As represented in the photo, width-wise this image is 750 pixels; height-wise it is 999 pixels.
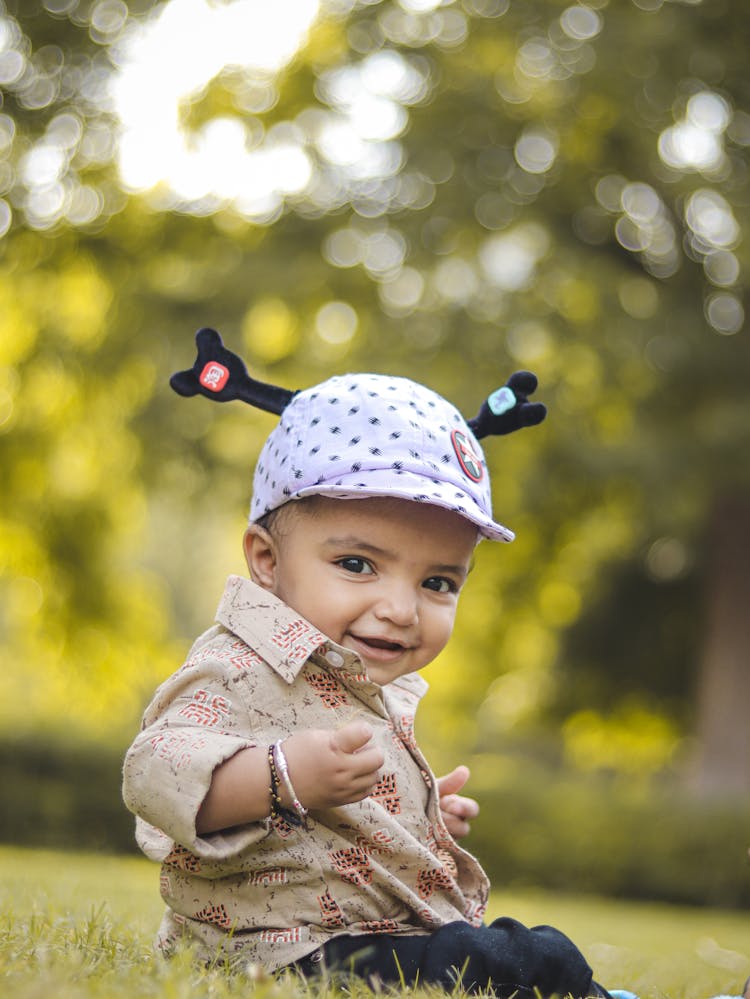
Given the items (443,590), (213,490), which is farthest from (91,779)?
(443,590)

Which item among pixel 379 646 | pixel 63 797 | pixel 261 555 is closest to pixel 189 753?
pixel 379 646

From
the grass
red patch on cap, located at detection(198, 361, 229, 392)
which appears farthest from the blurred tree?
red patch on cap, located at detection(198, 361, 229, 392)

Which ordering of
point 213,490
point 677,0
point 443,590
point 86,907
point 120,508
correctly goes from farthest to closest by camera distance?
point 120,508
point 213,490
point 677,0
point 86,907
point 443,590

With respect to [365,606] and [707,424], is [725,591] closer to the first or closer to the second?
[707,424]

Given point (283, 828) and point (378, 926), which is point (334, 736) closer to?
point (283, 828)

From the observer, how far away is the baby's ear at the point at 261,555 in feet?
9.84

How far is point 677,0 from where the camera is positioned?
12.9 metres

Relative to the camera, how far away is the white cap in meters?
2.83

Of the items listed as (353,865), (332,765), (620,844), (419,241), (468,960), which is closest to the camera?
(332,765)

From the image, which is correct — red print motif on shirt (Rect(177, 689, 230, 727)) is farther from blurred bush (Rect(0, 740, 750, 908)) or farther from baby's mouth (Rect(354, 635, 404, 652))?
blurred bush (Rect(0, 740, 750, 908))

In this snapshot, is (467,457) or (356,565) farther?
(467,457)

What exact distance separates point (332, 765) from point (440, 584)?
754mm

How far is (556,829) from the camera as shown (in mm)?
→ 11992

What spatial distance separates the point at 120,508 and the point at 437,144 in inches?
268
